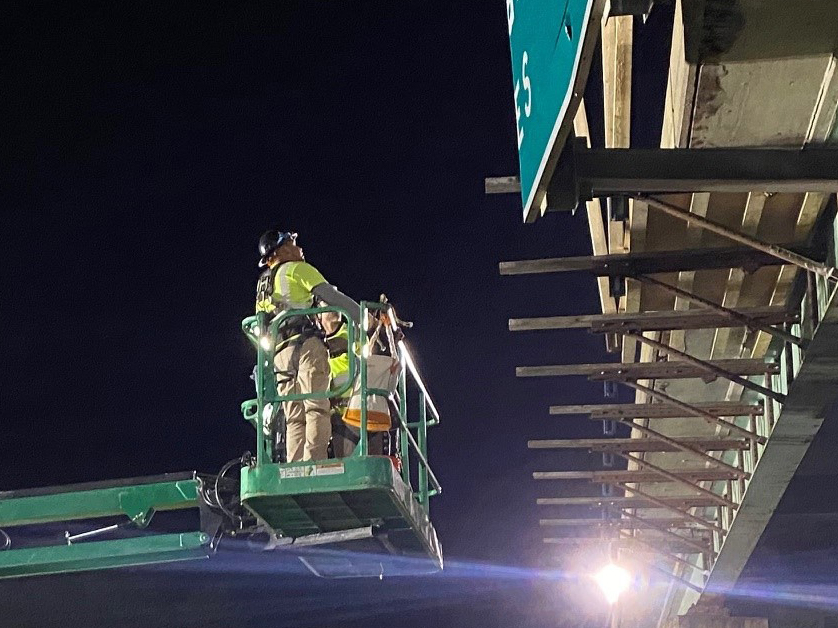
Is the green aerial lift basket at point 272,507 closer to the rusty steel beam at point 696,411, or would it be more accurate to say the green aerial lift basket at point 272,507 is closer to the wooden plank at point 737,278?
the rusty steel beam at point 696,411

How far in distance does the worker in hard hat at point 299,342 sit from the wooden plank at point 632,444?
4062 millimetres

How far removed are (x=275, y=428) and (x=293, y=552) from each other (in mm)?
1256

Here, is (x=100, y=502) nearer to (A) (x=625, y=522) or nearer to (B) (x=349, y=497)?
(B) (x=349, y=497)

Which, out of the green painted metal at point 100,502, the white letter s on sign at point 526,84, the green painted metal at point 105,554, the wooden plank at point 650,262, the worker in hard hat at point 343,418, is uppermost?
the wooden plank at point 650,262

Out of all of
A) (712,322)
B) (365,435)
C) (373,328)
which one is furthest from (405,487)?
(712,322)

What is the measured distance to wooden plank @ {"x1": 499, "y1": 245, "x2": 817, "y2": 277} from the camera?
23.7 ft

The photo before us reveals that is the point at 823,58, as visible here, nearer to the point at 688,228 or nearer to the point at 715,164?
the point at 715,164

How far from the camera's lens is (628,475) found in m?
13.1

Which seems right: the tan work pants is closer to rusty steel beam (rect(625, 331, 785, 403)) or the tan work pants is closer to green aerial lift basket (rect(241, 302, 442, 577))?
green aerial lift basket (rect(241, 302, 442, 577))

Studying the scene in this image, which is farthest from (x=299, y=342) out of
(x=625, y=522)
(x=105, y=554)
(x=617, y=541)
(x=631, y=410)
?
(x=617, y=541)

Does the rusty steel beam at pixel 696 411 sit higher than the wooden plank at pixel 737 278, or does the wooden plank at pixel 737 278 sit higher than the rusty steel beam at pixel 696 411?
the wooden plank at pixel 737 278

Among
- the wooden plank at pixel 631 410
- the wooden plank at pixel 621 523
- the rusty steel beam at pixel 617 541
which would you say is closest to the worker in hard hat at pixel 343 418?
the wooden plank at pixel 631 410

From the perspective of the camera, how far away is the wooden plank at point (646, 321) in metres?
7.93

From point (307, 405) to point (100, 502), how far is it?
2256 millimetres
